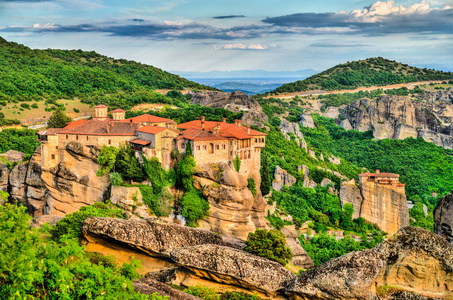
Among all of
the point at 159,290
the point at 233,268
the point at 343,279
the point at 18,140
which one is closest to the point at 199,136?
the point at 233,268

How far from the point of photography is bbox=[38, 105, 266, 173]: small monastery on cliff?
41.2m

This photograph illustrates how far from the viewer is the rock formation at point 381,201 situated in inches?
2313

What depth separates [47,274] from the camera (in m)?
13.1

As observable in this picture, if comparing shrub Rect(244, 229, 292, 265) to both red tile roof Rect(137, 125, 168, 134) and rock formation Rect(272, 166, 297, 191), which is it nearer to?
red tile roof Rect(137, 125, 168, 134)

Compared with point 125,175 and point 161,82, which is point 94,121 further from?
point 161,82

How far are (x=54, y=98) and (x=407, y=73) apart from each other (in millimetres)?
141002

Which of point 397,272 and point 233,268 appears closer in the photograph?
point 397,272

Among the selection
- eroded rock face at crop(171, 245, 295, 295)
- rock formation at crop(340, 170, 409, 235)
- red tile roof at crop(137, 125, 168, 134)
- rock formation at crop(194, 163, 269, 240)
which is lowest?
rock formation at crop(340, 170, 409, 235)

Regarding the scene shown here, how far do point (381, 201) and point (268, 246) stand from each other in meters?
34.4

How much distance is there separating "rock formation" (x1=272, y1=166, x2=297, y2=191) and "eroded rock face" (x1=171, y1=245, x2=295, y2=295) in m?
43.0

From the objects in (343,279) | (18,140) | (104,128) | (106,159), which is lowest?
(343,279)

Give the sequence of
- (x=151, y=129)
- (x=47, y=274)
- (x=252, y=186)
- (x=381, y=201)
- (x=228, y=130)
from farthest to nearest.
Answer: (x=381, y=201) < (x=228, y=130) < (x=252, y=186) < (x=151, y=129) < (x=47, y=274)

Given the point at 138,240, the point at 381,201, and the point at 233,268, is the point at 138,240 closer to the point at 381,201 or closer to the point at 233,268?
the point at 233,268

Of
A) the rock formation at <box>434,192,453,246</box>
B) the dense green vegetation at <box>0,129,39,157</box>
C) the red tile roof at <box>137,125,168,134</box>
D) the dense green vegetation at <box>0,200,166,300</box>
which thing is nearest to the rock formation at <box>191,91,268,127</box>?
the dense green vegetation at <box>0,129,39,157</box>
